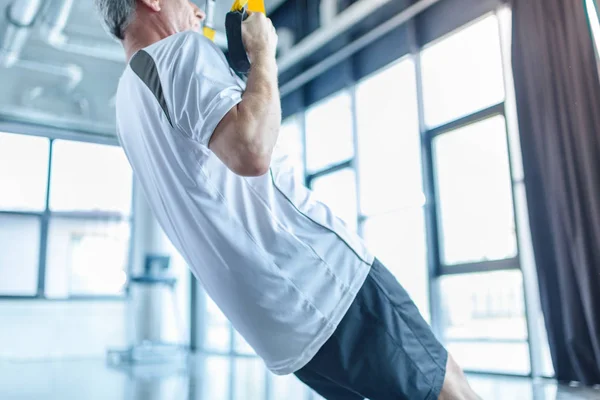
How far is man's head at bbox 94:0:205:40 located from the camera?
39.0 inches

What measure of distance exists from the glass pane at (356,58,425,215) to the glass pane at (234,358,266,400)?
5.12 feet

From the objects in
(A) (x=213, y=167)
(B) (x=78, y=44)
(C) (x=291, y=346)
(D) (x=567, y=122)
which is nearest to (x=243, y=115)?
(A) (x=213, y=167)

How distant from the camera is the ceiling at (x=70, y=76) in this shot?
17.9ft

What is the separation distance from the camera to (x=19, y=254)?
21.4ft

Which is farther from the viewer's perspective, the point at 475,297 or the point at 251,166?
the point at 475,297

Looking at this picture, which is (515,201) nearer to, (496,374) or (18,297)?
(496,374)

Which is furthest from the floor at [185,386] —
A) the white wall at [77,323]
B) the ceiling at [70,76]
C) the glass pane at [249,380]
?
the ceiling at [70,76]

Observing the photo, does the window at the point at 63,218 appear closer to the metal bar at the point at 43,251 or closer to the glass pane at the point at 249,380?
the metal bar at the point at 43,251

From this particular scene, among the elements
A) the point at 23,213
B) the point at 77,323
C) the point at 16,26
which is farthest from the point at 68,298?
the point at 16,26

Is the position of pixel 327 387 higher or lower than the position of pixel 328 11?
lower

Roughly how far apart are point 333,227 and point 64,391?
9.45 feet

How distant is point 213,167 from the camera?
801 millimetres

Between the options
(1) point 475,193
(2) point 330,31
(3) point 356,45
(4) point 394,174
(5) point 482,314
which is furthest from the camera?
(5) point 482,314

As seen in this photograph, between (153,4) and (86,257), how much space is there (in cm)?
662
